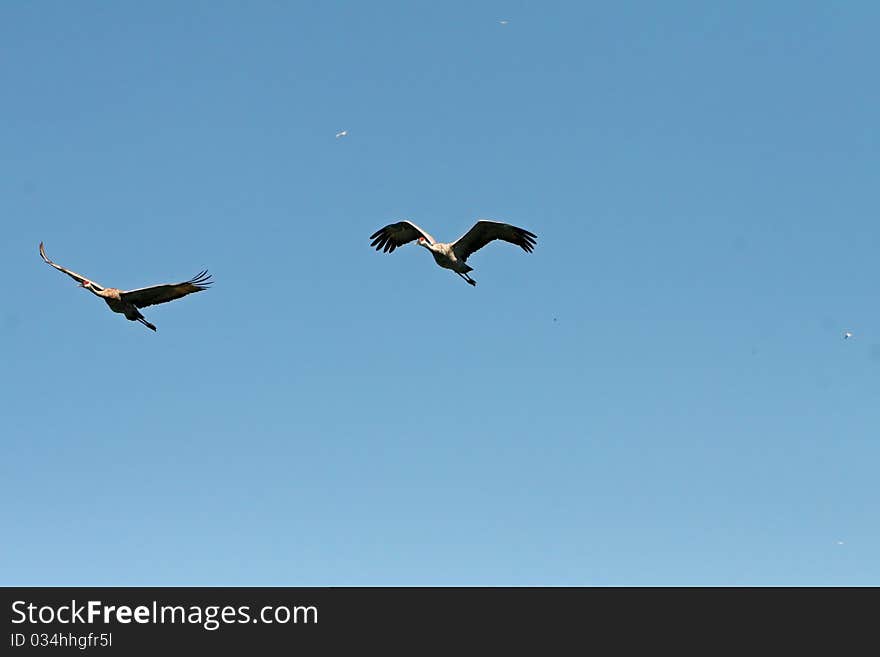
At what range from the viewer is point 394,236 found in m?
60.1

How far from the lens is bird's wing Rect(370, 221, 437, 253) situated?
59.5 m

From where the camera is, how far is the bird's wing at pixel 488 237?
5706 cm

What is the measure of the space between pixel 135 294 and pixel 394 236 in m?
12.5

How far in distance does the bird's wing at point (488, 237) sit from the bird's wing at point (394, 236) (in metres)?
2.51

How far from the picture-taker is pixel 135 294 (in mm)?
52688

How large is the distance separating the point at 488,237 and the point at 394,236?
15.0ft

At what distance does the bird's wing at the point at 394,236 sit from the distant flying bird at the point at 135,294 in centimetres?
980

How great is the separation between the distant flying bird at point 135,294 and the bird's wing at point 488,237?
11.0 m

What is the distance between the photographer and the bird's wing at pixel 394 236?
59.5 m

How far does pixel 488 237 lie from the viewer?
5794cm
